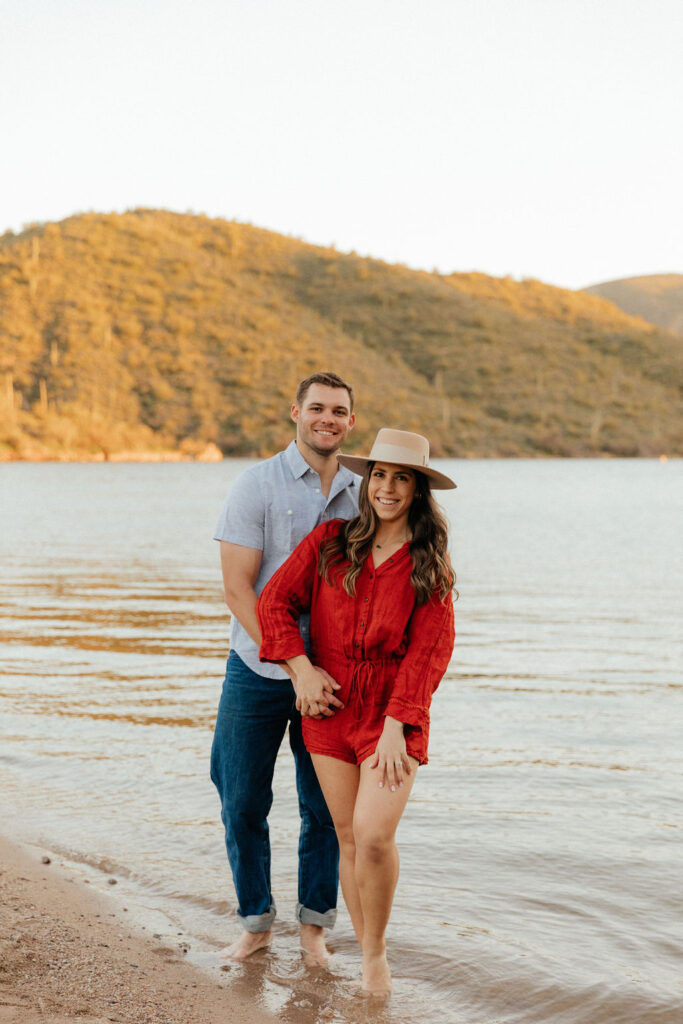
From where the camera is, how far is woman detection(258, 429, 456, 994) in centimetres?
330

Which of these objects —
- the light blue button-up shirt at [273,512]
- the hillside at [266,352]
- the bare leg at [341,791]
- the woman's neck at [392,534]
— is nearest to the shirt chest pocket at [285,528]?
the light blue button-up shirt at [273,512]

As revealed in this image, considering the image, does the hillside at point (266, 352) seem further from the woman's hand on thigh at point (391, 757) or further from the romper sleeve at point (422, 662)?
the woman's hand on thigh at point (391, 757)

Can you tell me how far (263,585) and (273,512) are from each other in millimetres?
268

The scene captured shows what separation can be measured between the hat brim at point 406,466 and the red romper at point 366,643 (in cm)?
26

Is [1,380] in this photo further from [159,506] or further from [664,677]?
[664,677]

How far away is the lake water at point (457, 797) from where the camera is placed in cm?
407

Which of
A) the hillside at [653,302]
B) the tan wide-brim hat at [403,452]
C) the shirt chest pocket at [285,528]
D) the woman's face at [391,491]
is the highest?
the hillside at [653,302]

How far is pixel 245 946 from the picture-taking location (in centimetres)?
407

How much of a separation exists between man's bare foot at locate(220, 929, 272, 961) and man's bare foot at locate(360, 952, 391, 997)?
532 millimetres

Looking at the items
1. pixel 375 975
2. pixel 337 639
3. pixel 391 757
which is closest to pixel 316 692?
pixel 337 639

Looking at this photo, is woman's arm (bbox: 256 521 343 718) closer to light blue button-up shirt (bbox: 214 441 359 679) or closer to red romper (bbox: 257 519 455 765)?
red romper (bbox: 257 519 455 765)

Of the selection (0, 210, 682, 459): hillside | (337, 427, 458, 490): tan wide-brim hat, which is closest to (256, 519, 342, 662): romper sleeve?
(337, 427, 458, 490): tan wide-brim hat

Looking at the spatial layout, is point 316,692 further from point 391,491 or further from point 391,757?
point 391,491

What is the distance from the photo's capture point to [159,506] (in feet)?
108
